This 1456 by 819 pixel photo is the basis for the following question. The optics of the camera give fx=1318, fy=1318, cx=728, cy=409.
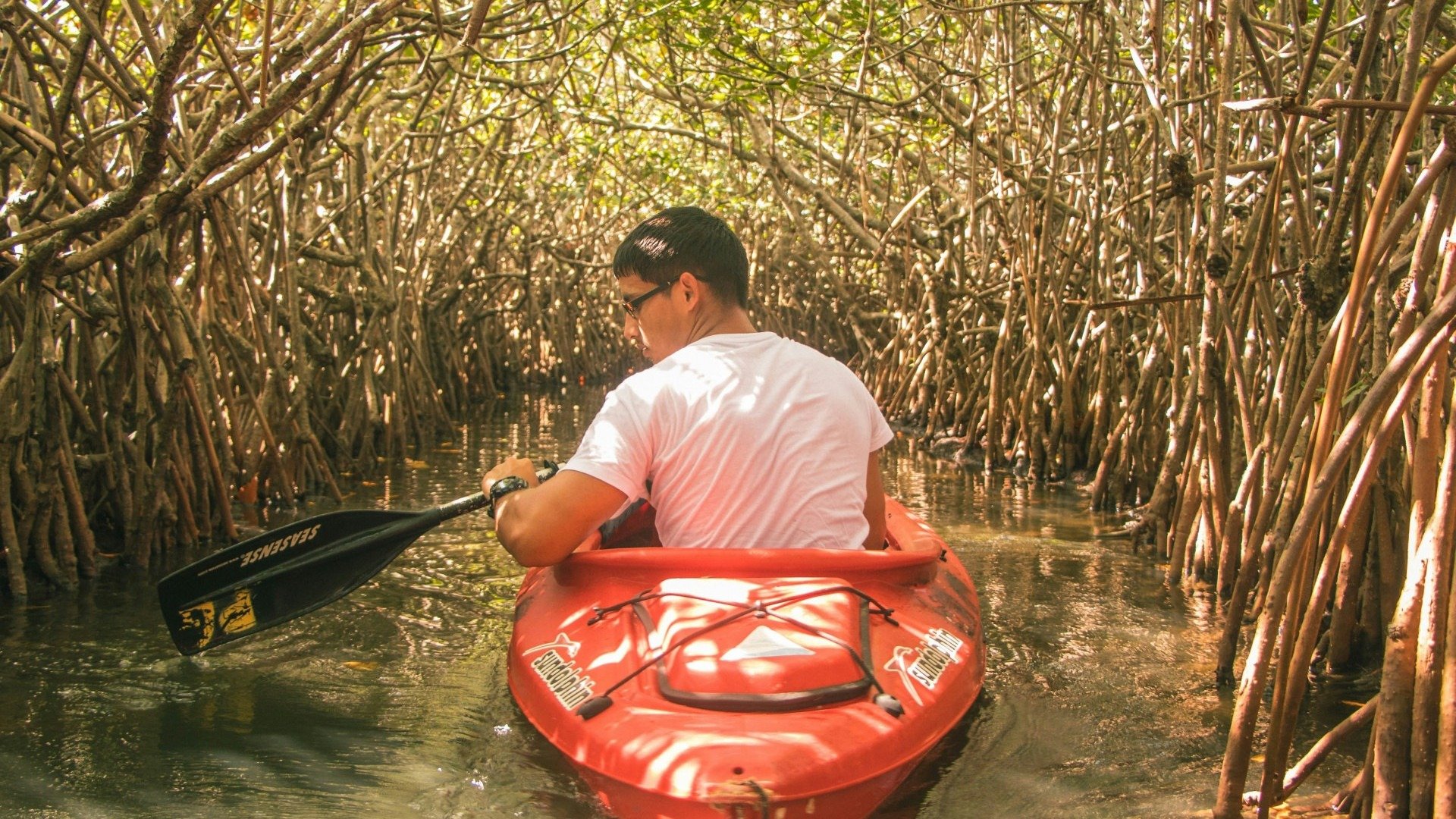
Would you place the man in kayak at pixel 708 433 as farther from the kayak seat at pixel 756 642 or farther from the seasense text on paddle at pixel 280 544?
the seasense text on paddle at pixel 280 544

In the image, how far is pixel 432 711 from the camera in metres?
3.33

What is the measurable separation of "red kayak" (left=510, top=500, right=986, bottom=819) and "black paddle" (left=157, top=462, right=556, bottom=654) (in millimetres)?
604

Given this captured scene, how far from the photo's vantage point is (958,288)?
857cm

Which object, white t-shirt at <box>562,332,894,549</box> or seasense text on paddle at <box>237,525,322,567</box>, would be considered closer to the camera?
white t-shirt at <box>562,332,894,549</box>

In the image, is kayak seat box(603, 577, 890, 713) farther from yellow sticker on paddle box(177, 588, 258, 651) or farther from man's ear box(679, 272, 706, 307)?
yellow sticker on paddle box(177, 588, 258, 651)

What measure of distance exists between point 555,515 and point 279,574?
1.19 metres

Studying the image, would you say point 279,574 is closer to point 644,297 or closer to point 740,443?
point 644,297

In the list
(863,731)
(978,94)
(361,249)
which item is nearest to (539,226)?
(361,249)

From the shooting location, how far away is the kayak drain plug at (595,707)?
2482 mm

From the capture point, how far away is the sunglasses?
2.88 metres

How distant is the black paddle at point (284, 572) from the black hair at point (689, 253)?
788 mm

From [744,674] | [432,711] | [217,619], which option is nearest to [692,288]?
[744,674]

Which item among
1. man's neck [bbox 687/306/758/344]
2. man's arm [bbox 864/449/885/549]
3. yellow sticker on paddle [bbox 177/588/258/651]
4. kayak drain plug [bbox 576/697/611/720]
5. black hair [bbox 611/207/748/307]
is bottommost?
yellow sticker on paddle [bbox 177/588/258/651]

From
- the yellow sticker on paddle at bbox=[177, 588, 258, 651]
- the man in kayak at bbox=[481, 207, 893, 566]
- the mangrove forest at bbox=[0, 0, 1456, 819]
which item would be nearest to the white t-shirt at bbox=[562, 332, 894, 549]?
the man in kayak at bbox=[481, 207, 893, 566]
